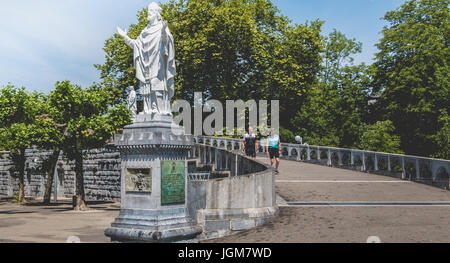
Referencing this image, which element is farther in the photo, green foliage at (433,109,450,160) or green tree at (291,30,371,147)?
green tree at (291,30,371,147)

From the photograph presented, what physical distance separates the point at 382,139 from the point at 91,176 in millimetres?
21876

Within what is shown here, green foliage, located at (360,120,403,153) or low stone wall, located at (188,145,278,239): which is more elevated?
green foliage, located at (360,120,403,153)

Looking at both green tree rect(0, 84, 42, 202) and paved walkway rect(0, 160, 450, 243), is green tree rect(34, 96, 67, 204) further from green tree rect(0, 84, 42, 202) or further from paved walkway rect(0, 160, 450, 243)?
paved walkway rect(0, 160, 450, 243)

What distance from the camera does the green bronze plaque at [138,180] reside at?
9.20 metres

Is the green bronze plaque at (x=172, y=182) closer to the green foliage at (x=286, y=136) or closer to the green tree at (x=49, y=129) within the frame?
the green tree at (x=49, y=129)

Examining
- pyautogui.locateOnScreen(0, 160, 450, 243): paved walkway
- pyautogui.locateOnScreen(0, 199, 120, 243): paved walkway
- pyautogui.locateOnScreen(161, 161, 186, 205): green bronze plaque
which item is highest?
pyautogui.locateOnScreen(161, 161, 186, 205): green bronze plaque

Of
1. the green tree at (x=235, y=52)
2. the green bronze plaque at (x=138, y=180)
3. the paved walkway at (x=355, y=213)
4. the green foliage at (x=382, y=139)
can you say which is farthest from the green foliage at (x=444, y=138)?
the green bronze plaque at (x=138, y=180)

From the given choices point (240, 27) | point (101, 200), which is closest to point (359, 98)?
point (240, 27)

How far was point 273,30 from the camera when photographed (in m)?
42.5

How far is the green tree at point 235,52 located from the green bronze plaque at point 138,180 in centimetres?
2805

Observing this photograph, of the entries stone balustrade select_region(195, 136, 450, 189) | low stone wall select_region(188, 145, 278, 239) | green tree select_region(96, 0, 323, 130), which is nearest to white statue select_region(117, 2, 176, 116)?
low stone wall select_region(188, 145, 278, 239)

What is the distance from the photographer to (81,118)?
960 inches

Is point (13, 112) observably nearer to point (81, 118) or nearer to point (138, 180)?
point (81, 118)

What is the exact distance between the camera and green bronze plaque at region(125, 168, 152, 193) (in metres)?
9.20
